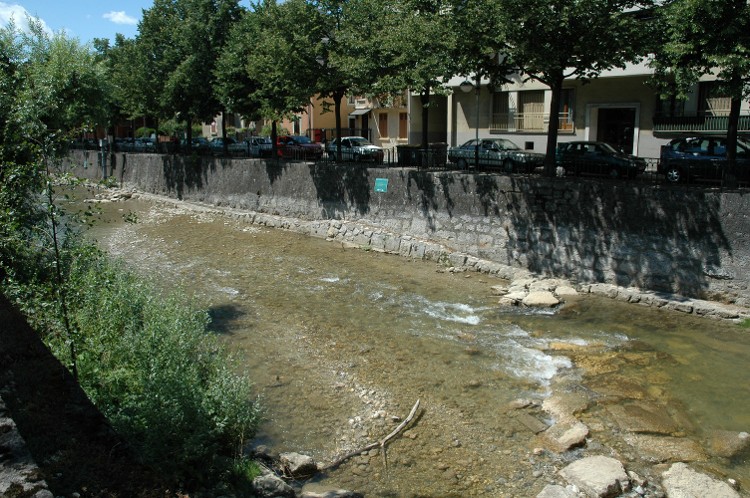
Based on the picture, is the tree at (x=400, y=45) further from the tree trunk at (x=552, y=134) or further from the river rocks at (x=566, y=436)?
the river rocks at (x=566, y=436)

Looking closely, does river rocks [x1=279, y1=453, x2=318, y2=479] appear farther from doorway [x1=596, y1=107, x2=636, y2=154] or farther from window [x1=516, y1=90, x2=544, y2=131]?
window [x1=516, y1=90, x2=544, y2=131]

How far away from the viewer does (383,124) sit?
135ft

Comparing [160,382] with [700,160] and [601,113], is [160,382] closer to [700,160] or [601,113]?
[700,160]

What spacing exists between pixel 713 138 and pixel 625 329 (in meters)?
9.28

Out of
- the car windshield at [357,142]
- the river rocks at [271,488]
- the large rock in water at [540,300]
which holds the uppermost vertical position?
the car windshield at [357,142]

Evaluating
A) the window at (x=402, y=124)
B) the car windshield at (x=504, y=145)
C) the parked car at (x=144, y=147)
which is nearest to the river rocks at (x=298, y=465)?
the car windshield at (x=504, y=145)

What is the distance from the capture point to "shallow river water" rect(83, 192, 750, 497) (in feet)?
26.7

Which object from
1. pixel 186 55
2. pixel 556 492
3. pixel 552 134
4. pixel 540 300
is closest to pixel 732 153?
pixel 552 134

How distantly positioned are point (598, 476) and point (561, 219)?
1023 cm

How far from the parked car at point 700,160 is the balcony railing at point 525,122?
9.06m

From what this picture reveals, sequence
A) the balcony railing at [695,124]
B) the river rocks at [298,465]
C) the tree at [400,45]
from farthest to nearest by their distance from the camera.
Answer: the balcony railing at [695,124]
the tree at [400,45]
the river rocks at [298,465]

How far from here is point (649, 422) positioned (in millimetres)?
9102

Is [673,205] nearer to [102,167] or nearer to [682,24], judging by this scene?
[682,24]

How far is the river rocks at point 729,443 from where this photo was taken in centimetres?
831
